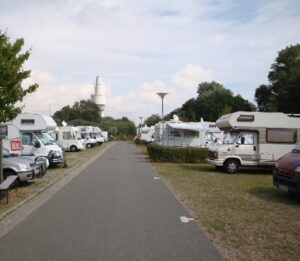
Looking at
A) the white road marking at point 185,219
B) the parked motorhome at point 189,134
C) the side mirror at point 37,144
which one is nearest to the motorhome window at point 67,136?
the parked motorhome at point 189,134

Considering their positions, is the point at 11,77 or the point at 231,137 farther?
the point at 231,137

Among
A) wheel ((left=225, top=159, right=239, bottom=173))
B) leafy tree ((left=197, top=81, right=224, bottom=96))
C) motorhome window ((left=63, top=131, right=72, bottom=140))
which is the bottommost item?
wheel ((left=225, top=159, right=239, bottom=173))

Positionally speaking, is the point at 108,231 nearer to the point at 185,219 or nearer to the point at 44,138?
the point at 185,219

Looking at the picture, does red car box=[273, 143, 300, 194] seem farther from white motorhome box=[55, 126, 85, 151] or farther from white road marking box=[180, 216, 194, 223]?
white motorhome box=[55, 126, 85, 151]

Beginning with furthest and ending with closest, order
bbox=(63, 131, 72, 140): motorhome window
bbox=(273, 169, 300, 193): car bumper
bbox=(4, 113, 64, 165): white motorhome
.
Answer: bbox=(63, 131, 72, 140): motorhome window < bbox=(4, 113, 64, 165): white motorhome < bbox=(273, 169, 300, 193): car bumper

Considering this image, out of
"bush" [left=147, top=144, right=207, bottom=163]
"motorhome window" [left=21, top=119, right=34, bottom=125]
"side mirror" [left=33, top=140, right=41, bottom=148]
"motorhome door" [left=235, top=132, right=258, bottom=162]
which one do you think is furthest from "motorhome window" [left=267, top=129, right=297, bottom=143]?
"motorhome window" [left=21, top=119, right=34, bottom=125]

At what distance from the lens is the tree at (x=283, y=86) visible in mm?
56906

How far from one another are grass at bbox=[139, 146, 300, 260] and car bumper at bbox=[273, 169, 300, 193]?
0.37 meters

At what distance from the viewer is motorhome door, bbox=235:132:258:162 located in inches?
851

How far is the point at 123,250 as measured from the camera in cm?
710

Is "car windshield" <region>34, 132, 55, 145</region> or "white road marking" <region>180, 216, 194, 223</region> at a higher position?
"car windshield" <region>34, 132, 55, 145</region>

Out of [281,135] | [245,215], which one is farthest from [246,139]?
[245,215]

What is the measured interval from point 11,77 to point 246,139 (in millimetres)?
12211

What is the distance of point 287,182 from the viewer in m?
12.5
